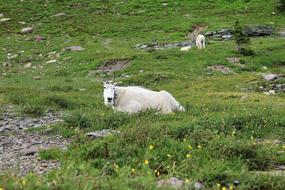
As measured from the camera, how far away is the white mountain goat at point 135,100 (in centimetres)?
1517

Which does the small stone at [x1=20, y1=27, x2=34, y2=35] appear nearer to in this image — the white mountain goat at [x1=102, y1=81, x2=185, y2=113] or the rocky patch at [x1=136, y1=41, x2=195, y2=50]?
the rocky patch at [x1=136, y1=41, x2=195, y2=50]

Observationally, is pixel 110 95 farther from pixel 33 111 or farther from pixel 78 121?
pixel 33 111

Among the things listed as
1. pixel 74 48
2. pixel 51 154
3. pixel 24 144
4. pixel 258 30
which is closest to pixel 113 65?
pixel 74 48

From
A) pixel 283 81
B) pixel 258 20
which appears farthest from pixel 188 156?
pixel 258 20

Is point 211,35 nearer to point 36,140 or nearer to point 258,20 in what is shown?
point 258,20

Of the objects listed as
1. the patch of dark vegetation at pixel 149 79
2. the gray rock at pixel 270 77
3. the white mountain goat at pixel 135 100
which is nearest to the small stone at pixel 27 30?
the patch of dark vegetation at pixel 149 79

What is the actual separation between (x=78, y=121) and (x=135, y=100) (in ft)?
8.92

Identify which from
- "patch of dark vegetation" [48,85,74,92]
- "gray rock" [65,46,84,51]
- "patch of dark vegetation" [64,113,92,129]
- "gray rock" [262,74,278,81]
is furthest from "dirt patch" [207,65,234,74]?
"patch of dark vegetation" [64,113,92,129]

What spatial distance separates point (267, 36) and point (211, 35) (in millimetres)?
5324

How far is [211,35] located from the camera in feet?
152

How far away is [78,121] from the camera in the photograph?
13328 mm

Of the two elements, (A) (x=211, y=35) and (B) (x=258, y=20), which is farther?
(B) (x=258, y=20)

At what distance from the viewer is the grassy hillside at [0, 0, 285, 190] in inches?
328

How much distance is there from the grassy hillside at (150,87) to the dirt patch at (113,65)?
0.55m
